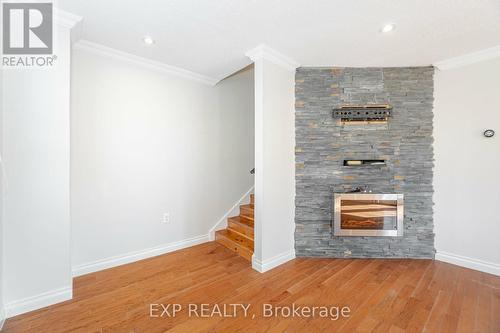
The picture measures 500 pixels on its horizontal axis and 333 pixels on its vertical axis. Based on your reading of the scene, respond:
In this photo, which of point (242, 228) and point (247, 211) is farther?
point (247, 211)

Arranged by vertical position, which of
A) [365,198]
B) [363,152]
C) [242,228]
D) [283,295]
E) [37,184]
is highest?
[363,152]

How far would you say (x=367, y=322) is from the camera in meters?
1.67

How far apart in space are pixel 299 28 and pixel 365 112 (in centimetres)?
138

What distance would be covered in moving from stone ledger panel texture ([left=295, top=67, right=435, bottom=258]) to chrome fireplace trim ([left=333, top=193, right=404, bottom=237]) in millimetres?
106

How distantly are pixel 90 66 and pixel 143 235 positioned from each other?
2021 millimetres

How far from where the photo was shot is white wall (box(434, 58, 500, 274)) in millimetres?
2432

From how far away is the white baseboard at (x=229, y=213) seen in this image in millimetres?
3416

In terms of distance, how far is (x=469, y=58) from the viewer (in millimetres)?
2508

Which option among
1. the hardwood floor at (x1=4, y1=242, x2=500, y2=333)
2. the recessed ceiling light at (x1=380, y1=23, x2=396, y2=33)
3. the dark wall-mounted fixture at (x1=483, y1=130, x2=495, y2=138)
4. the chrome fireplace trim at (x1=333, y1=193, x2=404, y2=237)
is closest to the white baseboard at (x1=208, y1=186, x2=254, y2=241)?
the hardwood floor at (x1=4, y1=242, x2=500, y2=333)

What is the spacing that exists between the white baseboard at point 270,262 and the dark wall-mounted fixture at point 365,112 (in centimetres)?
188

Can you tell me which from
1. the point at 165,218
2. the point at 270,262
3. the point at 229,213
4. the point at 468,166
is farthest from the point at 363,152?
the point at 165,218

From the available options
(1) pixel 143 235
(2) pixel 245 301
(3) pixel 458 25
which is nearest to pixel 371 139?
(3) pixel 458 25

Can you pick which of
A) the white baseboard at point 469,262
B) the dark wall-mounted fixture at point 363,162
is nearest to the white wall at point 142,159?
the dark wall-mounted fixture at point 363,162

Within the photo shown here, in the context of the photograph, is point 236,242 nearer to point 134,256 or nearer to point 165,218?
point 165,218
